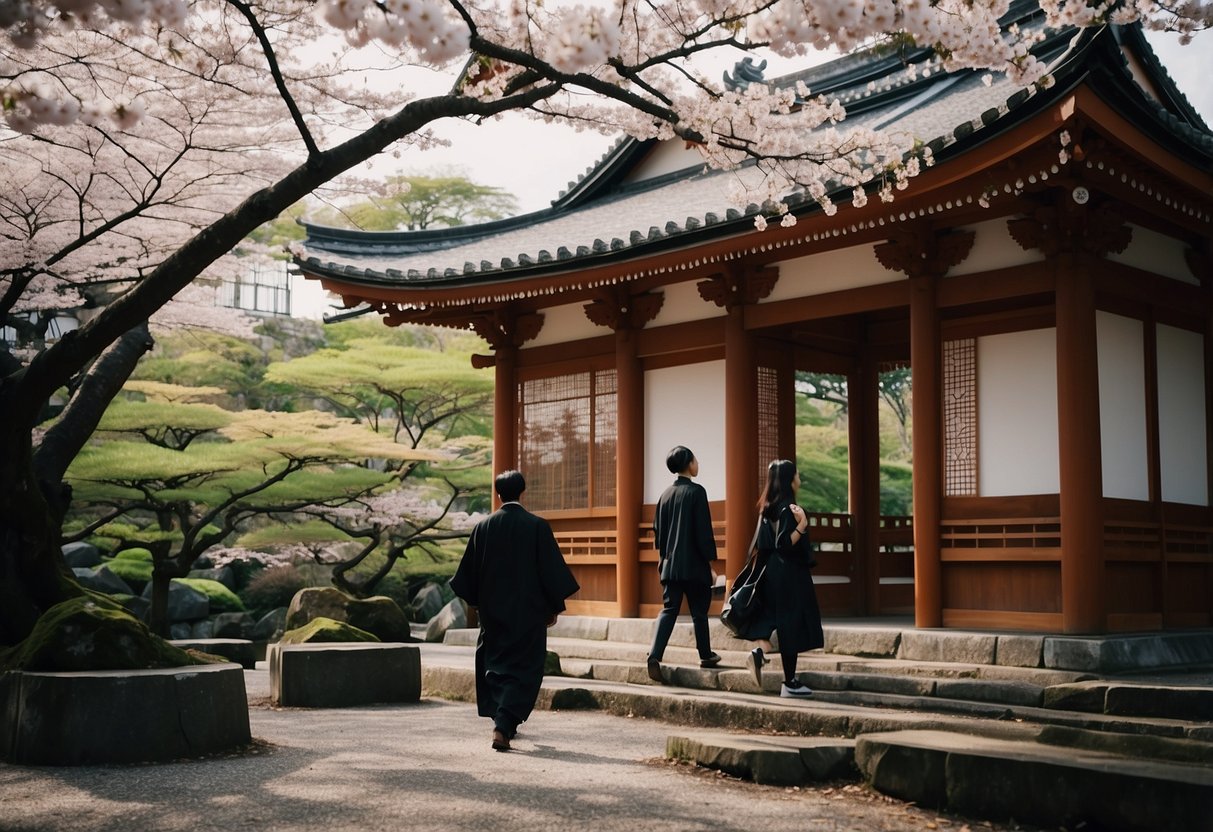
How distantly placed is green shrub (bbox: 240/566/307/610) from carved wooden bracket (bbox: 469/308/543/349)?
13.4 metres

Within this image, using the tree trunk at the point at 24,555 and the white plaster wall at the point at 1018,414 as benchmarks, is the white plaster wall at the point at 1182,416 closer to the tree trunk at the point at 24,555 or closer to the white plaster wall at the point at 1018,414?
the white plaster wall at the point at 1018,414

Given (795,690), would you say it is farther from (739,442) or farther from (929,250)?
(929,250)

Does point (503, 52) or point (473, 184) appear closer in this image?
point (503, 52)

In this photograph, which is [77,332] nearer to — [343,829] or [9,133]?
[343,829]

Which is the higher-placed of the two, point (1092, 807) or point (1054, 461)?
point (1054, 461)

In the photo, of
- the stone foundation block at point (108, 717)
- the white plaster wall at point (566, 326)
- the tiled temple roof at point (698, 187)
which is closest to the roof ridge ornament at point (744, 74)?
the tiled temple roof at point (698, 187)

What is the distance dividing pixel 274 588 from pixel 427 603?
3.43 meters

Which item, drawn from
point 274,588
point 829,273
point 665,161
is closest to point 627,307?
point 829,273

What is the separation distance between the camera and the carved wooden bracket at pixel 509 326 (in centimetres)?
1385

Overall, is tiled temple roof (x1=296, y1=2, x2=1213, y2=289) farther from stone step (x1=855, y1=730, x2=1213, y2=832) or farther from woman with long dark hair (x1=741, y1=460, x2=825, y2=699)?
stone step (x1=855, y1=730, x2=1213, y2=832)

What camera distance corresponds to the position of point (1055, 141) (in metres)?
8.25

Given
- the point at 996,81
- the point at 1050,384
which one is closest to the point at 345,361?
the point at 996,81

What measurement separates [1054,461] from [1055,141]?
9.11 feet

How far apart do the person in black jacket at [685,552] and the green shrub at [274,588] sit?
1784cm
